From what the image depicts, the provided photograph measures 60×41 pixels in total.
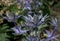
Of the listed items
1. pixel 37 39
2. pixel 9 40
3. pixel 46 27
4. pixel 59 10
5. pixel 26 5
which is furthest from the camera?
pixel 59 10

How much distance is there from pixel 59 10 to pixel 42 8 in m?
0.92

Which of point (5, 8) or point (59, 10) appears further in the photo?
point (59, 10)

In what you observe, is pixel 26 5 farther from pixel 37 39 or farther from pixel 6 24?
pixel 37 39

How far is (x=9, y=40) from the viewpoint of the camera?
3.98 metres

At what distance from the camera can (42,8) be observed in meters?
4.61

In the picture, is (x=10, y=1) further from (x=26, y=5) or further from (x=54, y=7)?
(x=54, y=7)

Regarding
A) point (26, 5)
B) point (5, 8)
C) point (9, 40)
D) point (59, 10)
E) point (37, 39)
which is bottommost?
point (37, 39)

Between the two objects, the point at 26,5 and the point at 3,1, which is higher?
the point at 3,1

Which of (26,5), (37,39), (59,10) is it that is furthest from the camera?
(59,10)

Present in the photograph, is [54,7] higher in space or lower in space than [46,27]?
higher

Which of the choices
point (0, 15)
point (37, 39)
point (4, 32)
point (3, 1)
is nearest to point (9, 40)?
point (4, 32)

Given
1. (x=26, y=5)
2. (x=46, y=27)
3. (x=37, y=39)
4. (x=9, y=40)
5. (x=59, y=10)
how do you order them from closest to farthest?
(x=37, y=39), (x=26, y=5), (x=9, y=40), (x=46, y=27), (x=59, y=10)

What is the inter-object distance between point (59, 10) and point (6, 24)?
1.95m

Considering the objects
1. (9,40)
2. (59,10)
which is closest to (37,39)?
(9,40)
